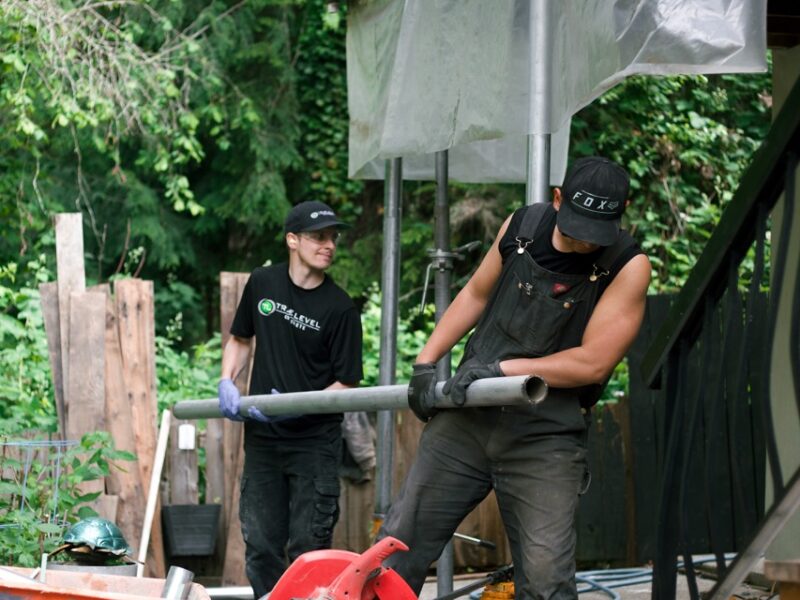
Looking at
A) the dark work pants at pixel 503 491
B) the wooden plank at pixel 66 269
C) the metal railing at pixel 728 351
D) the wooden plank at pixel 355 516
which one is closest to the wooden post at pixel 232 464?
the wooden plank at pixel 355 516

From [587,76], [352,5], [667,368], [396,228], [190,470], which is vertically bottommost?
[190,470]

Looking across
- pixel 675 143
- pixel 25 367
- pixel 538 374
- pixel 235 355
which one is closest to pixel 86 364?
pixel 25 367

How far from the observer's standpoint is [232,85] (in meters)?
13.8

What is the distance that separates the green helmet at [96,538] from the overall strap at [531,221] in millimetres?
1996

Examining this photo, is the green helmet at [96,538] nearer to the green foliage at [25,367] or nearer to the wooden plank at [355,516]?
the green foliage at [25,367]

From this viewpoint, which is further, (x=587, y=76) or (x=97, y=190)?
(x=97, y=190)

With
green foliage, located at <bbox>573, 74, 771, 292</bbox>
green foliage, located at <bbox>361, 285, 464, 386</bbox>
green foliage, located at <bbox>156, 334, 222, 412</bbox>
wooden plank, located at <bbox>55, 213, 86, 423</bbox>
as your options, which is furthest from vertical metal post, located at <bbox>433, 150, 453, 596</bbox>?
green foliage, located at <bbox>573, 74, 771, 292</bbox>

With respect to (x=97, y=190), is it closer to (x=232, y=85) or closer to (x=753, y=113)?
(x=232, y=85)

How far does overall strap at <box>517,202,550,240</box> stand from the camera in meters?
4.17

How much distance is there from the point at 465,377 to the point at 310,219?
2047 millimetres

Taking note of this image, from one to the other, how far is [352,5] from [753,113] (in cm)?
685

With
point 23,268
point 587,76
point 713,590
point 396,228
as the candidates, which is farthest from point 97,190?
point 713,590

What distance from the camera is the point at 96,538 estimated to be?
4.74 meters

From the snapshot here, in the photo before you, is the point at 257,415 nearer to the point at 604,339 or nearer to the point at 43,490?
the point at 43,490
